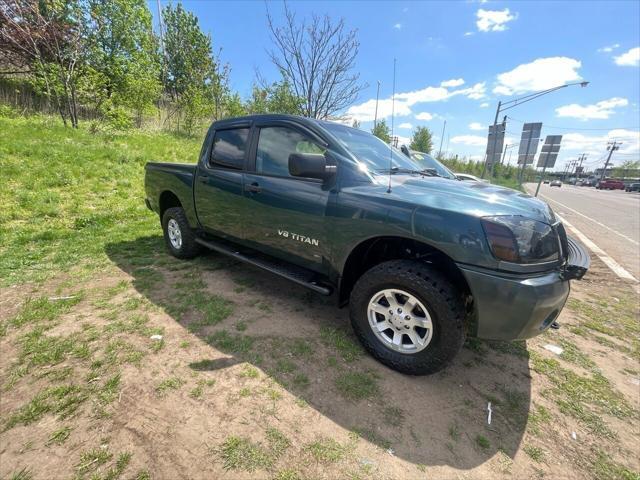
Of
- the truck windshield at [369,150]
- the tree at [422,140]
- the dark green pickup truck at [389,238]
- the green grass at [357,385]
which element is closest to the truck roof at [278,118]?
the dark green pickup truck at [389,238]

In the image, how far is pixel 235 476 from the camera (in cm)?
149

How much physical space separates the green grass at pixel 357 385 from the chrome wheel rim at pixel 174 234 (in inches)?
118

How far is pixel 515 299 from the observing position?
179 cm

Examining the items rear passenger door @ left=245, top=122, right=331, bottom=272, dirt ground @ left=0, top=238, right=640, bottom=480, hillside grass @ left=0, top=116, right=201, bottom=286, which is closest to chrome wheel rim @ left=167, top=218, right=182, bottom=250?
hillside grass @ left=0, top=116, right=201, bottom=286

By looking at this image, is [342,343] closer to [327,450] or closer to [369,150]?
[327,450]

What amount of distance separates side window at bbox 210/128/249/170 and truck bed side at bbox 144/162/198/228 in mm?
423

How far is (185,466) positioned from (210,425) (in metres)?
0.24

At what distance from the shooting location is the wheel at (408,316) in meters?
2.02

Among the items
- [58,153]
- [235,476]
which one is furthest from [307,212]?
[58,153]

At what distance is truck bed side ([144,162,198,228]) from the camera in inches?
149

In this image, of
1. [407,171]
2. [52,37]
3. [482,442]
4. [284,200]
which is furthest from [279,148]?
[52,37]

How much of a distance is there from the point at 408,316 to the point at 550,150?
1258 cm

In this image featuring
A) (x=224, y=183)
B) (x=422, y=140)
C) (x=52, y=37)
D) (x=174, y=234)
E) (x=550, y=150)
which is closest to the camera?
(x=224, y=183)

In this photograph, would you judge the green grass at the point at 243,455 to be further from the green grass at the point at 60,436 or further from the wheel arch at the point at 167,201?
the wheel arch at the point at 167,201
